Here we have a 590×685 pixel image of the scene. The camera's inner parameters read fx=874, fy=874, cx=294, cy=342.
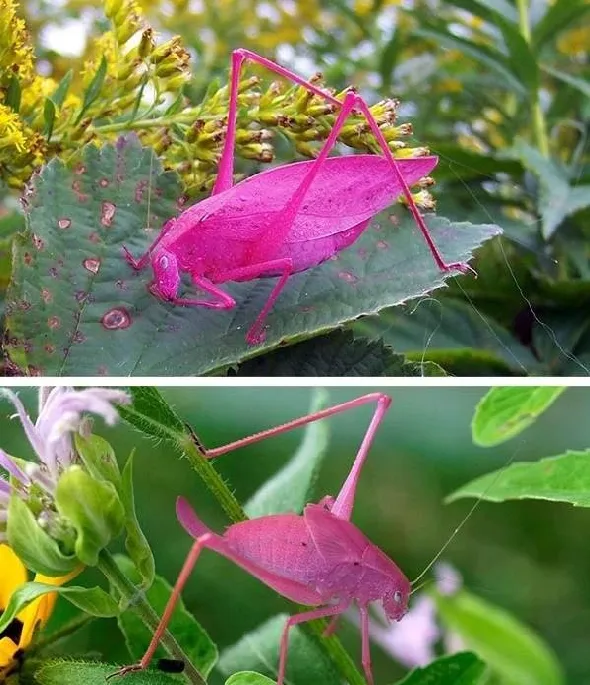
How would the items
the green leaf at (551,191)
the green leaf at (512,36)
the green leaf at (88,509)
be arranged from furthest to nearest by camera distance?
the green leaf at (512,36) < the green leaf at (551,191) < the green leaf at (88,509)

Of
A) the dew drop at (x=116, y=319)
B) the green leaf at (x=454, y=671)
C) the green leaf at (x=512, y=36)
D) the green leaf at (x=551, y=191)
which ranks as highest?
the green leaf at (x=512, y=36)

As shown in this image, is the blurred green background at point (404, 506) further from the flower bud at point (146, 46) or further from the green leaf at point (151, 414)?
the flower bud at point (146, 46)

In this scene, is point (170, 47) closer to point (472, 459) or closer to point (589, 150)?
point (472, 459)

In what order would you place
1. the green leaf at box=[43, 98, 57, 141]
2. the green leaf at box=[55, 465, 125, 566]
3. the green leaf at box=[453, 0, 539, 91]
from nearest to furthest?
Answer: the green leaf at box=[55, 465, 125, 566]
the green leaf at box=[43, 98, 57, 141]
the green leaf at box=[453, 0, 539, 91]

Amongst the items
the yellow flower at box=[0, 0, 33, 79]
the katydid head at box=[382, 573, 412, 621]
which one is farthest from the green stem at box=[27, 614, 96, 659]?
the yellow flower at box=[0, 0, 33, 79]

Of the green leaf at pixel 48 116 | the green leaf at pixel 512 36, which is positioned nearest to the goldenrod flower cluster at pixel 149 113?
the green leaf at pixel 48 116

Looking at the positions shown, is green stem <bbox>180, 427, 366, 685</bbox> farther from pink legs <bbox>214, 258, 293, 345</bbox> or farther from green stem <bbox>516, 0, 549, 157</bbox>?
green stem <bbox>516, 0, 549, 157</bbox>
